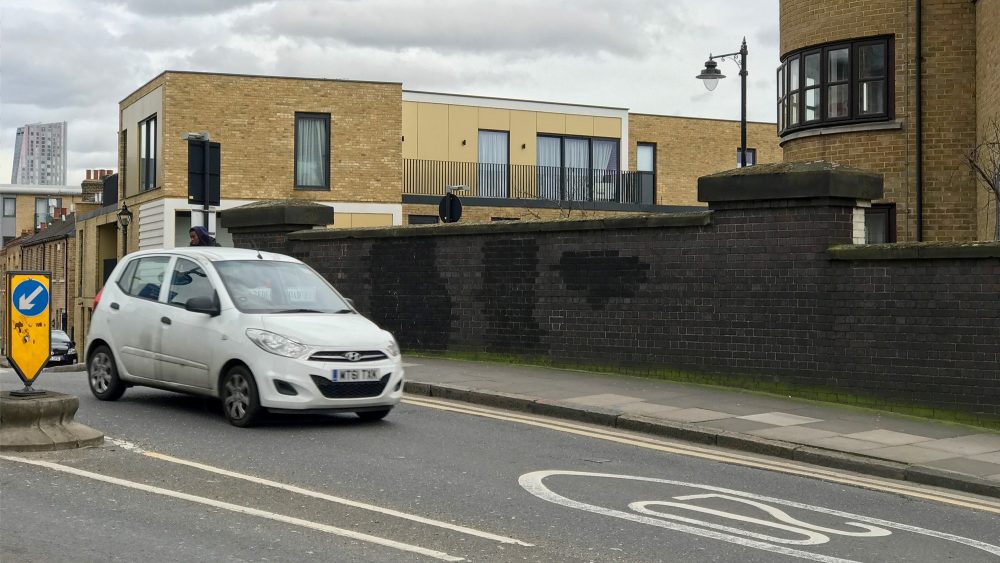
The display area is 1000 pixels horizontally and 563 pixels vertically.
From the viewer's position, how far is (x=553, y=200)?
38938 millimetres

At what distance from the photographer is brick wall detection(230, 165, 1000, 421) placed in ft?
39.3

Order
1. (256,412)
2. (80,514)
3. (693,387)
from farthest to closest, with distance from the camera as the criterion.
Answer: (693,387), (256,412), (80,514)

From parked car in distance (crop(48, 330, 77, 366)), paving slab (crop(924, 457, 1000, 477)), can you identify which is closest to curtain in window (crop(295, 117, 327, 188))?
parked car in distance (crop(48, 330, 77, 366))

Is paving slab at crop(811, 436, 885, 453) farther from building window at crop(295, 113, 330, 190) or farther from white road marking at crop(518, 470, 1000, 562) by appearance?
building window at crop(295, 113, 330, 190)

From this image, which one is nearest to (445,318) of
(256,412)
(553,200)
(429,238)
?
(429,238)

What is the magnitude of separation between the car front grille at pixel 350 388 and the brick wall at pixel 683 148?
33.3 meters

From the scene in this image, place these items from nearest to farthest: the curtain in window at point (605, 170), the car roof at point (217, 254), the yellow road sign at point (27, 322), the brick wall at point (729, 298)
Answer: the yellow road sign at point (27, 322), the car roof at point (217, 254), the brick wall at point (729, 298), the curtain in window at point (605, 170)

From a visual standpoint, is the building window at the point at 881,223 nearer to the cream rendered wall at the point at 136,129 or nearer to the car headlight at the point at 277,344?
the car headlight at the point at 277,344

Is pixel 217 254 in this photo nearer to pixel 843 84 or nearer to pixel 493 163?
pixel 843 84

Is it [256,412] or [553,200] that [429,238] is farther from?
[553,200]

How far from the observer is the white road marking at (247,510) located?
627cm

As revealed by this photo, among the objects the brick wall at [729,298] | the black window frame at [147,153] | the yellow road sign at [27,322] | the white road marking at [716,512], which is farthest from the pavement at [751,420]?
the black window frame at [147,153]

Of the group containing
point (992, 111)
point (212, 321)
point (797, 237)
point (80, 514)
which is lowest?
point (80, 514)

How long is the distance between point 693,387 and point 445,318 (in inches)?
177
